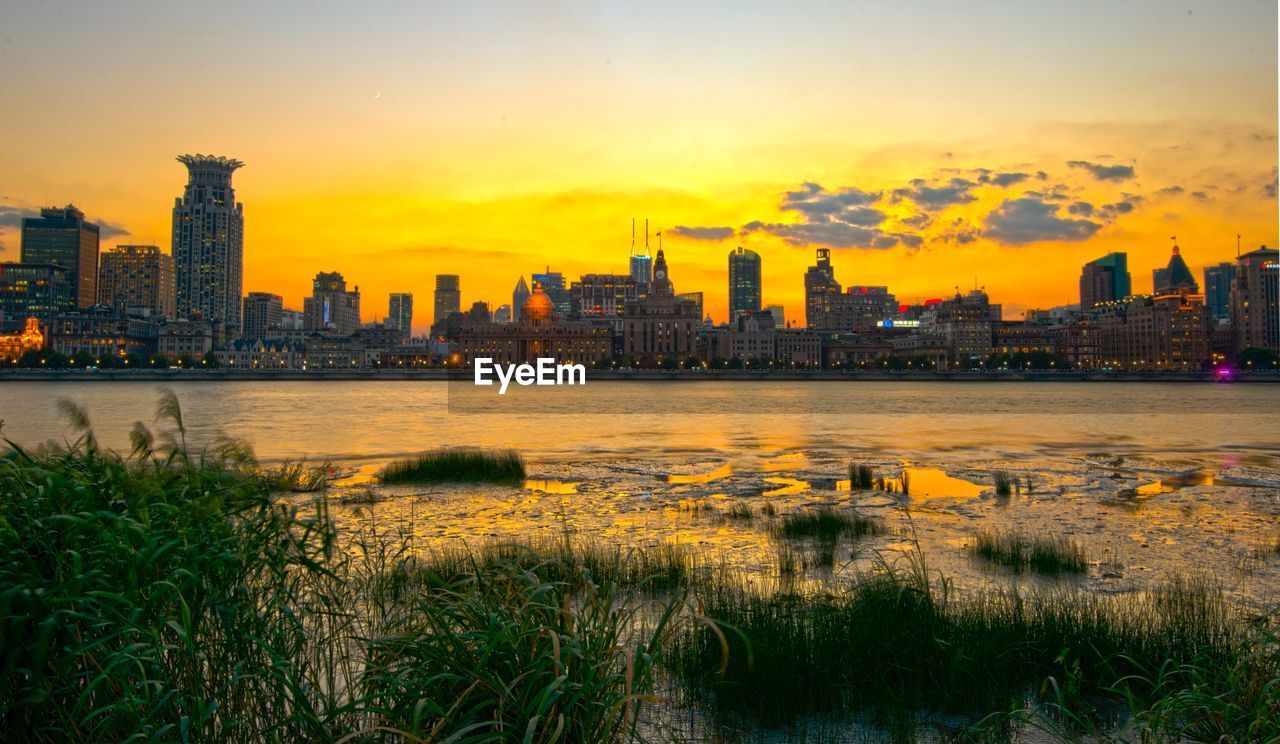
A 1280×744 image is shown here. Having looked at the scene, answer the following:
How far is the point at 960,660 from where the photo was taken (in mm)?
6883

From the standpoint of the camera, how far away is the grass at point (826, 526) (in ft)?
48.2

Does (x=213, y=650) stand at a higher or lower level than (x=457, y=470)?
higher

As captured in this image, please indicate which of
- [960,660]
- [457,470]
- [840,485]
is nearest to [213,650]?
[960,660]

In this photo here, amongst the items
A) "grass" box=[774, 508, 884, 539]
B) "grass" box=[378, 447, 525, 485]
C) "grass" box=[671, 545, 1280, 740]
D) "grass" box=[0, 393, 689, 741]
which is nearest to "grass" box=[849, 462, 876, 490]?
"grass" box=[774, 508, 884, 539]

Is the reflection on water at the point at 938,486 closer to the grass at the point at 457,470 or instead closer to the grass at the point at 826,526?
the grass at the point at 826,526

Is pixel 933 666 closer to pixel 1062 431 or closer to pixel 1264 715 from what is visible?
pixel 1264 715

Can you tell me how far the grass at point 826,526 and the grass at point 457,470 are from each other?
10.3 m

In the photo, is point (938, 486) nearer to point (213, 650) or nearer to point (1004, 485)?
point (1004, 485)

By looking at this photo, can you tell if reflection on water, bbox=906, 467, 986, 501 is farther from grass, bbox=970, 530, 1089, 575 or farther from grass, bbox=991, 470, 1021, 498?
A: grass, bbox=970, 530, 1089, 575

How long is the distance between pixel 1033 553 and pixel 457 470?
1712cm

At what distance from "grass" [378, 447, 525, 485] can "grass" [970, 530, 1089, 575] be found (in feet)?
45.7

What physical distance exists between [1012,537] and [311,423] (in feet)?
165

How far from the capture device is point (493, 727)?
4316mm

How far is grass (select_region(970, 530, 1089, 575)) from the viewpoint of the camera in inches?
466
